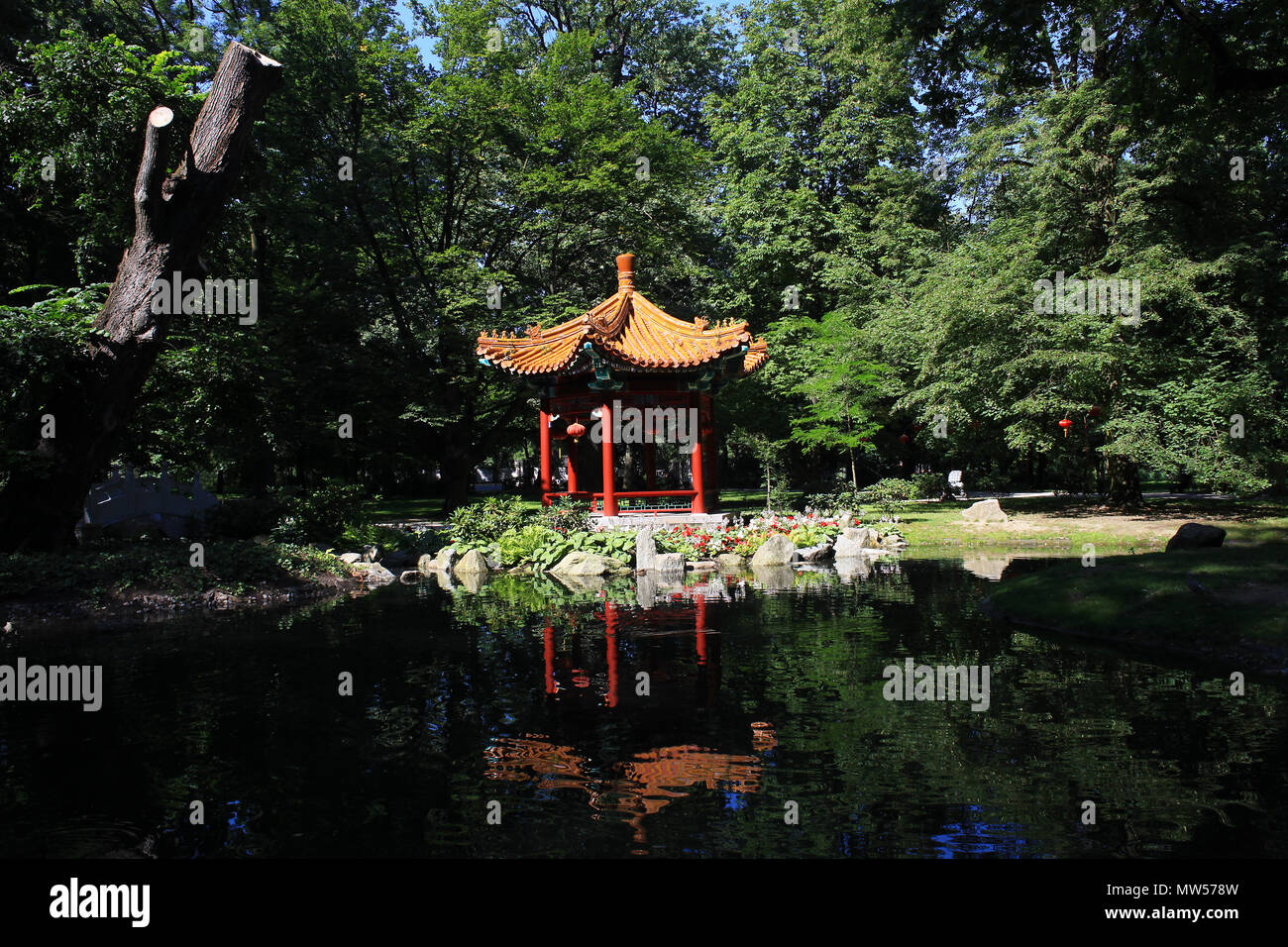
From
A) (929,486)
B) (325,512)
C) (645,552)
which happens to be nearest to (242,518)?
(325,512)

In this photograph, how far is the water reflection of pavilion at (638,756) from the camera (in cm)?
482

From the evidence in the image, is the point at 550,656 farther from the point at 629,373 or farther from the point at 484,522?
the point at 629,373

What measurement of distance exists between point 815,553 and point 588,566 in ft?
16.9

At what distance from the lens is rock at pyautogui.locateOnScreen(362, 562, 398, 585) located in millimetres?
15695

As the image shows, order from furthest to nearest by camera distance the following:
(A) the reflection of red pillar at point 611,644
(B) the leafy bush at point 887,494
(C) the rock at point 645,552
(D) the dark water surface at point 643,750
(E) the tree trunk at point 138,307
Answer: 1. (B) the leafy bush at point 887,494
2. (C) the rock at point 645,552
3. (E) the tree trunk at point 138,307
4. (A) the reflection of red pillar at point 611,644
5. (D) the dark water surface at point 643,750

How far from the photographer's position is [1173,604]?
878cm

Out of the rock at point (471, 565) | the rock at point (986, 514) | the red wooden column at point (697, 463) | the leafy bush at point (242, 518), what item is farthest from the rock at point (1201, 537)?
the leafy bush at point (242, 518)

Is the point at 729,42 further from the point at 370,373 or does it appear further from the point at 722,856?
the point at 722,856

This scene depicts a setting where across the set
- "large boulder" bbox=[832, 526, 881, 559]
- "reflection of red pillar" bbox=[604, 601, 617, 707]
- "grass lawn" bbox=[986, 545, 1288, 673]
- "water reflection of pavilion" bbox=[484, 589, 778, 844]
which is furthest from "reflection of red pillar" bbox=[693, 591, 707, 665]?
"large boulder" bbox=[832, 526, 881, 559]

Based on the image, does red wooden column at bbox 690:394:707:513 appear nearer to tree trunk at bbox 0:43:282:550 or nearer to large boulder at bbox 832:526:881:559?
large boulder at bbox 832:526:881:559

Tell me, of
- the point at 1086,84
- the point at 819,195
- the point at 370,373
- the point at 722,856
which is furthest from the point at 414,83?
the point at 722,856

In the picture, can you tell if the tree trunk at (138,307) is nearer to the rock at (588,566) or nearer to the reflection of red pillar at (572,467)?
the rock at (588,566)

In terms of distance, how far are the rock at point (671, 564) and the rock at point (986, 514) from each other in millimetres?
10575
